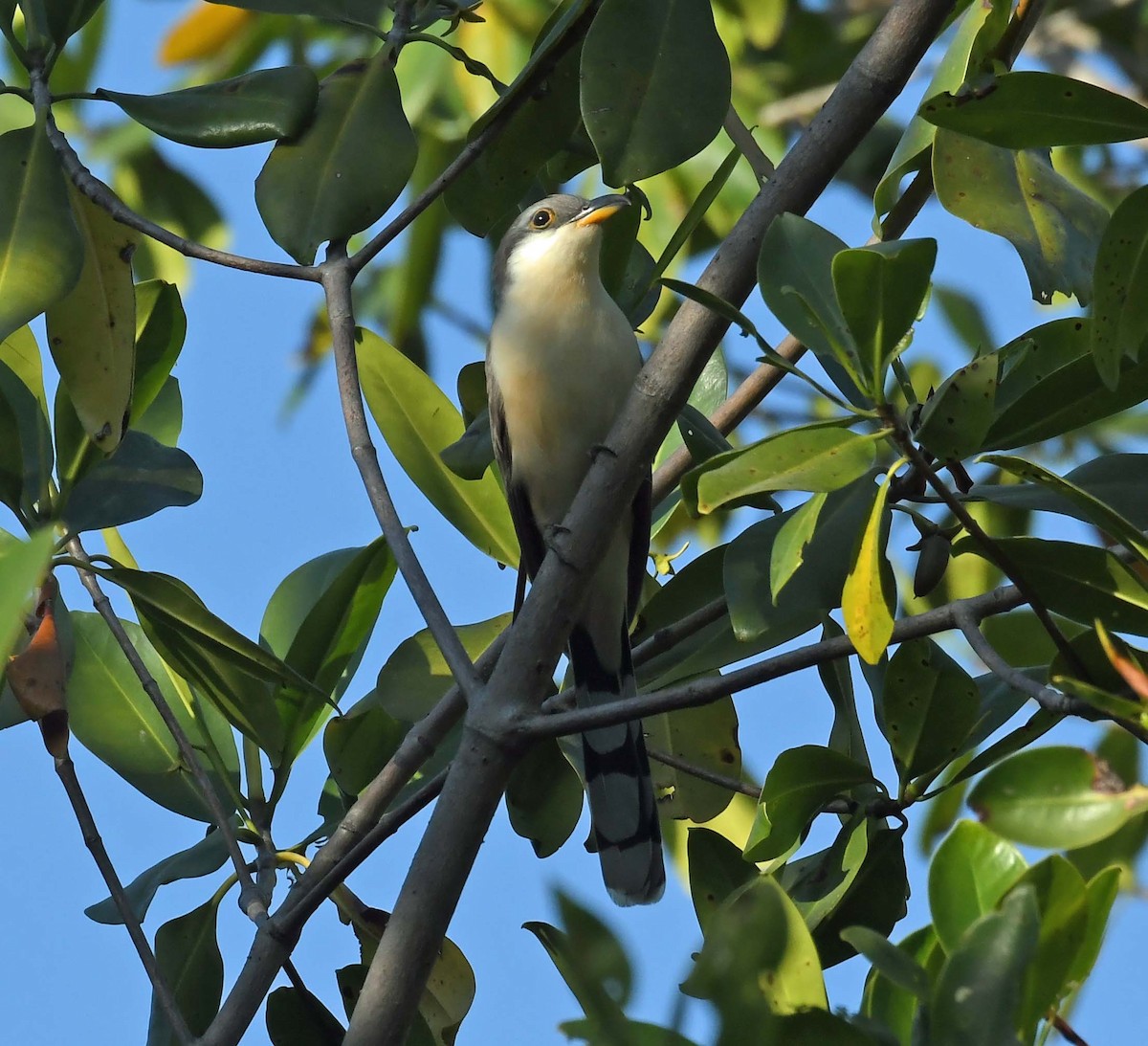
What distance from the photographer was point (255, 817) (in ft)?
11.9

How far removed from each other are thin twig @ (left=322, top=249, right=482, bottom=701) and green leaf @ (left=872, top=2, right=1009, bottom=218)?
119cm

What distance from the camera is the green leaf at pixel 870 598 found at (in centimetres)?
239

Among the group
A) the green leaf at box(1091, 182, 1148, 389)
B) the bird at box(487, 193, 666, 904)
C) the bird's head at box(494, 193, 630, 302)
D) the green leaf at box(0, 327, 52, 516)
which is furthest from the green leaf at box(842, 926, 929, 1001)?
the bird's head at box(494, 193, 630, 302)

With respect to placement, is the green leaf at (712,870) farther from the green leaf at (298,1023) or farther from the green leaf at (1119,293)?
the green leaf at (1119,293)

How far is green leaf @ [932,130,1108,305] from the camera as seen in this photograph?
323cm

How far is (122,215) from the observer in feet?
10.7

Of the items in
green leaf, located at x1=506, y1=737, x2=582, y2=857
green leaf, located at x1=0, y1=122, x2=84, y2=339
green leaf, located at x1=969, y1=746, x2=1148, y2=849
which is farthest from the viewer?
green leaf, located at x1=506, y1=737, x2=582, y2=857

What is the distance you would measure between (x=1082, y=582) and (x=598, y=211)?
9.70 feet

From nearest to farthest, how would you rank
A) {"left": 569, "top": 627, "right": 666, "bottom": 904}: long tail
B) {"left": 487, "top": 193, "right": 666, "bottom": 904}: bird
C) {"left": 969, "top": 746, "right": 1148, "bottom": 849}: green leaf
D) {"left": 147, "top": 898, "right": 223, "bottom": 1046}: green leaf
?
{"left": 969, "top": 746, "right": 1148, "bottom": 849}: green leaf → {"left": 147, "top": 898, "right": 223, "bottom": 1046}: green leaf → {"left": 569, "top": 627, "right": 666, "bottom": 904}: long tail → {"left": 487, "top": 193, "right": 666, "bottom": 904}: bird

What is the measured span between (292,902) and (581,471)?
2.47 m

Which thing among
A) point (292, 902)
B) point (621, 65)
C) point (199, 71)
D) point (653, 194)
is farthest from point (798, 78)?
point (292, 902)

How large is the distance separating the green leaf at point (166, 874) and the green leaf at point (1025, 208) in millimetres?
2211

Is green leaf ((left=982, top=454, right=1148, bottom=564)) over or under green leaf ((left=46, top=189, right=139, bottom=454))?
under

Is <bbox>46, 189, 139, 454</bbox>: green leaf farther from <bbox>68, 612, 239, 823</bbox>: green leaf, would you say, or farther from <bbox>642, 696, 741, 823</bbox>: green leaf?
<bbox>642, 696, 741, 823</bbox>: green leaf
